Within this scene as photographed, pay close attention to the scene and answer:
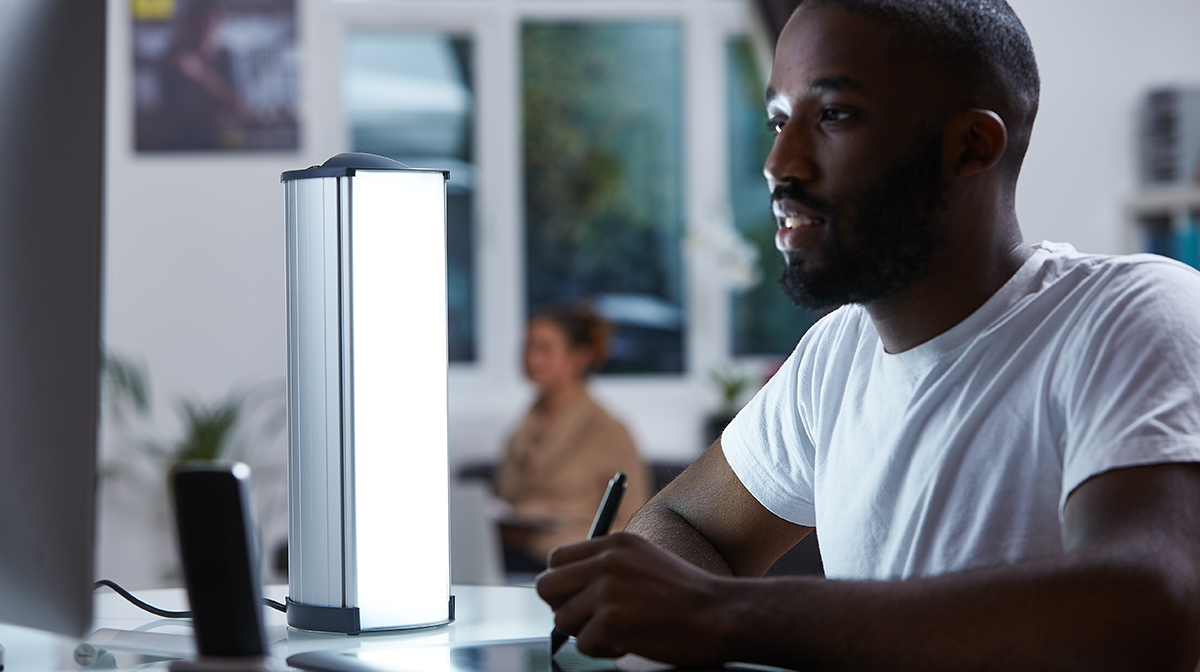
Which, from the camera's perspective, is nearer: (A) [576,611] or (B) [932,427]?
(A) [576,611]

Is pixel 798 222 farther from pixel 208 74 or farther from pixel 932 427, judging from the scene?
pixel 208 74

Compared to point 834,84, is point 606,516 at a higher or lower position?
lower

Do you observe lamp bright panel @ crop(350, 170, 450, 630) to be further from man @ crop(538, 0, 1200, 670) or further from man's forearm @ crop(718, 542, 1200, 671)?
man's forearm @ crop(718, 542, 1200, 671)

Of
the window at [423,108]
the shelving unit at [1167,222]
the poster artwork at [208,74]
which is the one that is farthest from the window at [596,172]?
the shelving unit at [1167,222]

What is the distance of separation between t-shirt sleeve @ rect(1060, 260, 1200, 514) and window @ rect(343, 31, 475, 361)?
3.46 metres

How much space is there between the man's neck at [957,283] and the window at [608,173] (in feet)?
11.0

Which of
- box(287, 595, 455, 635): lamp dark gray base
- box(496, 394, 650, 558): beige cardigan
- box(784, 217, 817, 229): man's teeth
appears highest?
box(784, 217, 817, 229): man's teeth

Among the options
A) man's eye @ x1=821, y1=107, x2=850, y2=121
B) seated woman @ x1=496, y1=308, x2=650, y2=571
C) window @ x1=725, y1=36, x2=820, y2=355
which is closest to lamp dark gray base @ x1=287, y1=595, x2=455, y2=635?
man's eye @ x1=821, y1=107, x2=850, y2=121

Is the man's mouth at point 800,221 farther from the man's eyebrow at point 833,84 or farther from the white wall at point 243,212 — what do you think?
the white wall at point 243,212

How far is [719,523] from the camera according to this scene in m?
1.13

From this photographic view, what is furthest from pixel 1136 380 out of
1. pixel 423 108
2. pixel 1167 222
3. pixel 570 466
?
pixel 423 108

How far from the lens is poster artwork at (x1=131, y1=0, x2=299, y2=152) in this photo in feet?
13.1

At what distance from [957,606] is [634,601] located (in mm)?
199

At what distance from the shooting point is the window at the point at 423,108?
4.20 meters
